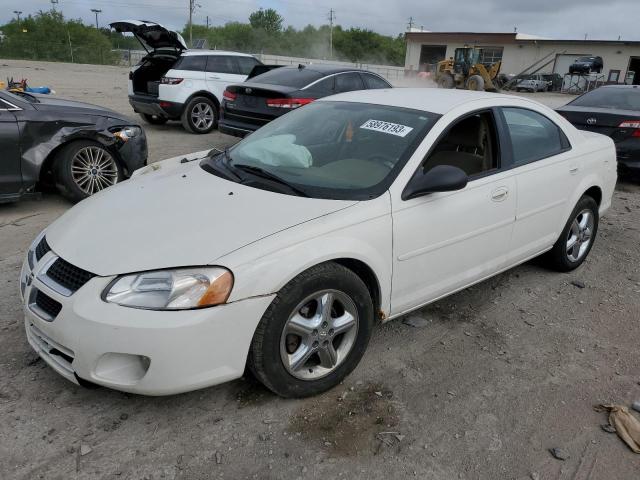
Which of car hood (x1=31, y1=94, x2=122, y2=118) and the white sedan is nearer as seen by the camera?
the white sedan

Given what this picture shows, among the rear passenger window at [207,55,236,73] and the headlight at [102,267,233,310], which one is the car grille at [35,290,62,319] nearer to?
the headlight at [102,267,233,310]

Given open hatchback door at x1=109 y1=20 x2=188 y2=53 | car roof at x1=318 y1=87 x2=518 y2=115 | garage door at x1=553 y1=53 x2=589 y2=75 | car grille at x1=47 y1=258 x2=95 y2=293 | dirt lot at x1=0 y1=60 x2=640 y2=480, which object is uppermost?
garage door at x1=553 y1=53 x2=589 y2=75

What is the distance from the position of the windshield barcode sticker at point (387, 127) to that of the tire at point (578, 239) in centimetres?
188

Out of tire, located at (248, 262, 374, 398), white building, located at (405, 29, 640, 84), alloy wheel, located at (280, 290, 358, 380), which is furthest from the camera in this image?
white building, located at (405, 29, 640, 84)

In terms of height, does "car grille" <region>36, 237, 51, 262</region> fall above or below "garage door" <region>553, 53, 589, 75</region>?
below

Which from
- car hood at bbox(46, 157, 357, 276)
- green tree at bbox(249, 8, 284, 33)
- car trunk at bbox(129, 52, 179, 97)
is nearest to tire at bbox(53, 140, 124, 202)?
car hood at bbox(46, 157, 357, 276)

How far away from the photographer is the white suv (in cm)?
1051

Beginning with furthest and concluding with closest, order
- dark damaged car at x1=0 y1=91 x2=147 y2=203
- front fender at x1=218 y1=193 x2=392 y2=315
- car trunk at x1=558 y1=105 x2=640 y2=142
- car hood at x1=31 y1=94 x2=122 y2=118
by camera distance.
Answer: car trunk at x1=558 y1=105 x2=640 y2=142 → car hood at x1=31 y1=94 x2=122 y2=118 → dark damaged car at x1=0 y1=91 x2=147 y2=203 → front fender at x1=218 y1=193 x2=392 y2=315

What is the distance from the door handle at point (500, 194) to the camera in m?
3.48

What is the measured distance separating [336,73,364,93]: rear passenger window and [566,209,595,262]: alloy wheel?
5342 millimetres

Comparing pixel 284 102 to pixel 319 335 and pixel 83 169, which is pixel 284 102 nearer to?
pixel 83 169

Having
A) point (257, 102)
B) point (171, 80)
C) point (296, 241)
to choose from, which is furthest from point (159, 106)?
point (296, 241)

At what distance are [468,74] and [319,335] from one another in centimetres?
2768

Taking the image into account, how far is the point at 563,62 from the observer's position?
44.2 meters
